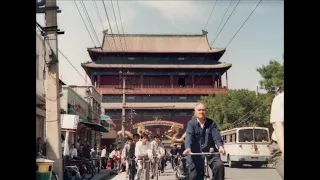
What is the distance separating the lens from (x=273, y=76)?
3490mm

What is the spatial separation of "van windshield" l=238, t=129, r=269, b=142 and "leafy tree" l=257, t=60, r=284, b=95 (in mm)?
403

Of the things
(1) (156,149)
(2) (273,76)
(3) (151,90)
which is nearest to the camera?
(2) (273,76)

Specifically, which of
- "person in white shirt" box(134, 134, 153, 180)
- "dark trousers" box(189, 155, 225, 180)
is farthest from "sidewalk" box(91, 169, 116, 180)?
"dark trousers" box(189, 155, 225, 180)

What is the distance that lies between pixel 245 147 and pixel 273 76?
1.66 meters

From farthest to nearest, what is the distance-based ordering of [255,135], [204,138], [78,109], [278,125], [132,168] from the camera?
[78,109] → [132,168] → [255,135] → [204,138] → [278,125]

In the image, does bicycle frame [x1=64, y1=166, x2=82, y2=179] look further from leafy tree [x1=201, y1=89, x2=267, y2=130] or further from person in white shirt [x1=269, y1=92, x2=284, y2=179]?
person in white shirt [x1=269, y1=92, x2=284, y2=179]

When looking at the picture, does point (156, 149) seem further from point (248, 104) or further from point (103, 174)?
point (103, 174)

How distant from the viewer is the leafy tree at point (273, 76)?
3.42 metres

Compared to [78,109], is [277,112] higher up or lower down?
lower down

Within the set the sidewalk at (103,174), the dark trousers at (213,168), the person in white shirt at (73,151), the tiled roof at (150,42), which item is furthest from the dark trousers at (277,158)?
the sidewalk at (103,174)

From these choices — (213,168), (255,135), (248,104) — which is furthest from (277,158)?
(248,104)

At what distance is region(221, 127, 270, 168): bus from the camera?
14.0ft
